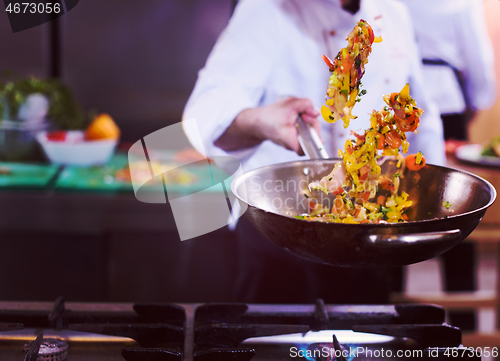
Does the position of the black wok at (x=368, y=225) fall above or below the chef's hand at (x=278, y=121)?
below

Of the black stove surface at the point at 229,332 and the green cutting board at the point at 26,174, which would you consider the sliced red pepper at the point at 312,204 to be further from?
the green cutting board at the point at 26,174

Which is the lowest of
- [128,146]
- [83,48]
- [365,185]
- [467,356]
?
[467,356]

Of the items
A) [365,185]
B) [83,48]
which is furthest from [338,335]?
[83,48]

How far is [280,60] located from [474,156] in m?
0.86

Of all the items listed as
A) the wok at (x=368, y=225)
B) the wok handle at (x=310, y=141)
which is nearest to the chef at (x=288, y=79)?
the wok handle at (x=310, y=141)

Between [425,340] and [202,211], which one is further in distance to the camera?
[202,211]

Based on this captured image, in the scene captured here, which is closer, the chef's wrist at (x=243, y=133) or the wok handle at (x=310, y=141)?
the wok handle at (x=310, y=141)

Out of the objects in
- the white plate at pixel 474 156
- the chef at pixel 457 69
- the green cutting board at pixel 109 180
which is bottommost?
the green cutting board at pixel 109 180

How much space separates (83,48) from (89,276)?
86 centimetres

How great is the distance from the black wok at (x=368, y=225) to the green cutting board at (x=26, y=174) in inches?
38.5

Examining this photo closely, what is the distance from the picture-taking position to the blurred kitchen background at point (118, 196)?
1.54 metres

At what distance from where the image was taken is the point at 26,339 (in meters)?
0.82

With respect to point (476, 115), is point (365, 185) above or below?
below

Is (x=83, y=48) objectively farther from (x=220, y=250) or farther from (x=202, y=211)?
(x=220, y=250)
